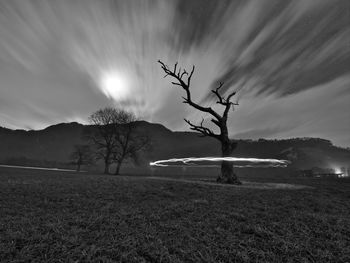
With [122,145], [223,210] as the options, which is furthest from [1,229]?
[122,145]

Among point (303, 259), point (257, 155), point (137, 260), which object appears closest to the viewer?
point (137, 260)

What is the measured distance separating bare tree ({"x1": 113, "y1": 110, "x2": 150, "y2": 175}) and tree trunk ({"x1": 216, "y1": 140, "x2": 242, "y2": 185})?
28.9m

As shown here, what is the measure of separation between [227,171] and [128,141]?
Answer: 3372cm

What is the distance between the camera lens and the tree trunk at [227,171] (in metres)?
20.8

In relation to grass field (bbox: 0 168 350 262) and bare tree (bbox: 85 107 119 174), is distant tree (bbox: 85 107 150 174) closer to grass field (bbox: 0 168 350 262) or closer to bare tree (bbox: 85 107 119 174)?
bare tree (bbox: 85 107 119 174)

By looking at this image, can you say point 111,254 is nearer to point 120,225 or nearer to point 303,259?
point 120,225

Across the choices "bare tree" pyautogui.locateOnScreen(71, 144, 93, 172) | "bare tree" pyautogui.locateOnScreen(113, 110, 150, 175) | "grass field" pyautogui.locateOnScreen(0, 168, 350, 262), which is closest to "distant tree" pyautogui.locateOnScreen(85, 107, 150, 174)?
"bare tree" pyautogui.locateOnScreen(113, 110, 150, 175)

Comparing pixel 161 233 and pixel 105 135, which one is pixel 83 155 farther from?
pixel 161 233

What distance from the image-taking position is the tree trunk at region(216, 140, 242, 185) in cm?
2075

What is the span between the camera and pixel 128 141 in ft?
163

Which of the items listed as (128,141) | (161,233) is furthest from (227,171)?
(128,141)

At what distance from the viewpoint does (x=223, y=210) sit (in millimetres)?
7371

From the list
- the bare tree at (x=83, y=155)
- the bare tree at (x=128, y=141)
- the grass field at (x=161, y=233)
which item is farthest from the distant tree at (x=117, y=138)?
the grass field at (x=161, y=233)

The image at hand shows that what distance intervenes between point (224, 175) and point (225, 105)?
31.3ft
